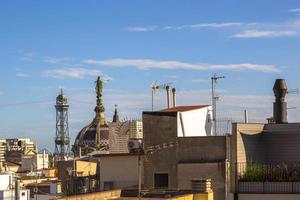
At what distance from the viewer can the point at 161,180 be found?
111 feet

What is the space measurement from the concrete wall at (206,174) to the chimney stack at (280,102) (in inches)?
268

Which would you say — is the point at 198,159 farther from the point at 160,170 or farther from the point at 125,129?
the point at 125,129

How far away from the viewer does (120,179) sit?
123 ft

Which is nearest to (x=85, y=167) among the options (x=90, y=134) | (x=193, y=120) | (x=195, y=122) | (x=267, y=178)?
(x=195, y=122)

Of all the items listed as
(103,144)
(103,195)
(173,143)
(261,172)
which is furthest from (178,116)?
(103,144)

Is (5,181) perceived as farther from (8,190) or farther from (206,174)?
(206,174)

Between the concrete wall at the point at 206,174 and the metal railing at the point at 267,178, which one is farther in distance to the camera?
the concrete wall at the point at 206,174

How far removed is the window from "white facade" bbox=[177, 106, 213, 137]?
212cm

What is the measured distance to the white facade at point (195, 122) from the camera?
1337 inches

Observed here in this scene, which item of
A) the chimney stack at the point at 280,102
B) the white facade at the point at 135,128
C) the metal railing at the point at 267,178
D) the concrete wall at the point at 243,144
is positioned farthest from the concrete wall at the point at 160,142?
the white facade at the point at 135,128

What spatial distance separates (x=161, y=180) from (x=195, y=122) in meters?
3.89

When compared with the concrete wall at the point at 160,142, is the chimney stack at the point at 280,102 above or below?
above

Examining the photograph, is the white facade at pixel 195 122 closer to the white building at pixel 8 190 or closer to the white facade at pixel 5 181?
the white building at pixel 8 190

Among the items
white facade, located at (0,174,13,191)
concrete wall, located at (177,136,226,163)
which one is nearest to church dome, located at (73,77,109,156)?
white facade, located at (0,174,13,191)
